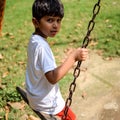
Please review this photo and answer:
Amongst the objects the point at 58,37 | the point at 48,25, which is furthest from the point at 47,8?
the point at 58,37

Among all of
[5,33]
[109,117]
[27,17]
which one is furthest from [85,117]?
[27,17]

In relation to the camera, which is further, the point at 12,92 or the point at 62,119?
the point at 12,92

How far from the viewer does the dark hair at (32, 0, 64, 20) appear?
2.19 m

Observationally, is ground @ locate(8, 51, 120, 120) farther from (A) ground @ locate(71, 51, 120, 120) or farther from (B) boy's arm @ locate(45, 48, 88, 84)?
(B) boy's arm @ locate(45, 48, 88, 84)

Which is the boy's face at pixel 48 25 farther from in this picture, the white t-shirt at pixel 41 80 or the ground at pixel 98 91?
the ground at pixel 98 91

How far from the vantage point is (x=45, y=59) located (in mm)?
2150

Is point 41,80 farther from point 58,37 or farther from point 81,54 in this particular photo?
point 58,37

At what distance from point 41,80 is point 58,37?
3479 mm

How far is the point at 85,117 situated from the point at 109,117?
0.28 m

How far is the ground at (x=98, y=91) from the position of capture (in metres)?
3.78

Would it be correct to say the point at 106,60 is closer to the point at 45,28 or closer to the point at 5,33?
the point at 5,33

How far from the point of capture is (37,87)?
2.37m

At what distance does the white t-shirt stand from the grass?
1.30 meters

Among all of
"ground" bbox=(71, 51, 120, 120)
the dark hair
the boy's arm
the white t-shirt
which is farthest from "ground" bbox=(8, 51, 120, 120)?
the dark hair
